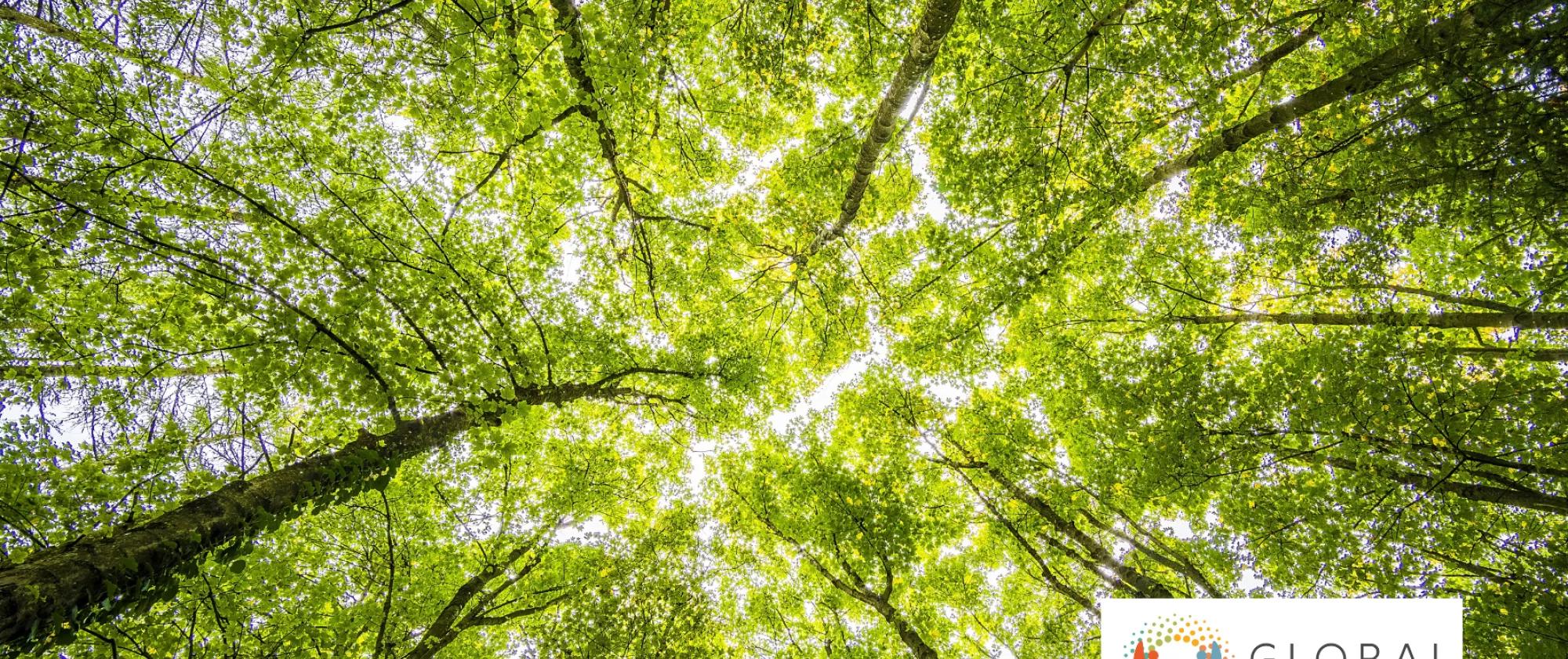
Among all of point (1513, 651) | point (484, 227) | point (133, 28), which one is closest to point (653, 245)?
point (484, 227)

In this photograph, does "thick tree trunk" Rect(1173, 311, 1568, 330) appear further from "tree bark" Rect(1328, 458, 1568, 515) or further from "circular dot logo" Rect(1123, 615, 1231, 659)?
"circular dot logo" Rect(1123, 615, 1231, 659)

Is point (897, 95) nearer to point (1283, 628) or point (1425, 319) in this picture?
point (1425, 319)

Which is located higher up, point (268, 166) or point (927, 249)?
point (927, 249)

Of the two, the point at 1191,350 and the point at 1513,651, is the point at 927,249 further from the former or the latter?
the point at 1513,651

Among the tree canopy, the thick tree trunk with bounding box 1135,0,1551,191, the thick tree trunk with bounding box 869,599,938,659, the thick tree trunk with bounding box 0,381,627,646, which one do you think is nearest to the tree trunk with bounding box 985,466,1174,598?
the tree canopy

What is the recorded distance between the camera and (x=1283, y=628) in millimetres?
6488

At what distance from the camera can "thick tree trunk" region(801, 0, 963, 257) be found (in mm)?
5219

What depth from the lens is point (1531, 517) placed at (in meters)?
6.24

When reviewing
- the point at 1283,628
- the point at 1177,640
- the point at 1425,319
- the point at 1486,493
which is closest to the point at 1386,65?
the point at 1425,319

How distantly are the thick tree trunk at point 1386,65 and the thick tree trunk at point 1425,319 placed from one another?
2.43 meters

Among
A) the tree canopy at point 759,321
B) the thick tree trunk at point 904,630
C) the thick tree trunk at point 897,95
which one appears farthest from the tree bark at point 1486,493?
the thick tree trunk at point 904,630

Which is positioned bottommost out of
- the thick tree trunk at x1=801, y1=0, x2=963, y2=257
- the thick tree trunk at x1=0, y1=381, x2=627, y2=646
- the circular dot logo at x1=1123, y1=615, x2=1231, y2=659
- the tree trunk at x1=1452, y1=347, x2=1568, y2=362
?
the thick tree trunk at x1=0, y1=381, x2=627, y2=646

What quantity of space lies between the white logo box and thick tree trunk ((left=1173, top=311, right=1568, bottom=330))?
310 cm

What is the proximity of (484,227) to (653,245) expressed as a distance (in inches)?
111
